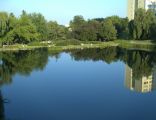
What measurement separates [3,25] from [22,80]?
78.6 feet

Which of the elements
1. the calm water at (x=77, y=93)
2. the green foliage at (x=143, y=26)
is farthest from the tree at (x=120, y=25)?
the calm water at (x=77, y=93)

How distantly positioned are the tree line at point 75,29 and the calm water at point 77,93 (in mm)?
18962

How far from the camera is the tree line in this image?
40.1 metres

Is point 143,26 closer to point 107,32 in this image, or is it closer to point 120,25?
point 107,32

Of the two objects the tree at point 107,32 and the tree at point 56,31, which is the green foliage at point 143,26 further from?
Result: the tree at point 56,31

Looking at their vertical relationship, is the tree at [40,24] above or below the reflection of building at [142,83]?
above

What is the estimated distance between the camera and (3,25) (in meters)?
39.8

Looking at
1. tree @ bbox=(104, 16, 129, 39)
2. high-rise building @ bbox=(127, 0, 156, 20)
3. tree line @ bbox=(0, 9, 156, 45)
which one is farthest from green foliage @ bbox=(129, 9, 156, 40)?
high-rise building @ bbox=(127, 0, 156, 20)

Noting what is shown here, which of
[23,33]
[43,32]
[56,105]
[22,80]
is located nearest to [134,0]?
[43,32]

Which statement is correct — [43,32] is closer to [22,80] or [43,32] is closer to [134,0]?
[22,80]

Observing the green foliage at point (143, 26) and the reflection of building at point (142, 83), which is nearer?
the reflection of building at point (142, 83)

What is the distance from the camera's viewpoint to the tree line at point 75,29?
40125mm

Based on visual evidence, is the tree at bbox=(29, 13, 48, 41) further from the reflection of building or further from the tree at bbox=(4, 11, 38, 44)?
the reflection of building

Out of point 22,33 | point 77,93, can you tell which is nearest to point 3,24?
point 22,33
